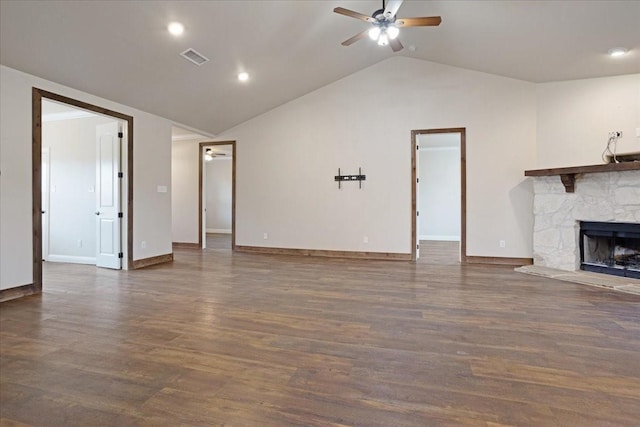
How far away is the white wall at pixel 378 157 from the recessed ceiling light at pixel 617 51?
123cm

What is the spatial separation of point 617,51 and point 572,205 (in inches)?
84.1

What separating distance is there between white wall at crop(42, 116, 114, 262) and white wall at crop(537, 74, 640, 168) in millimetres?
7667

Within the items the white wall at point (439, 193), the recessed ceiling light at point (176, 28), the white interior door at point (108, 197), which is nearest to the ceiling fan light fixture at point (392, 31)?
the recessed ceiling light at point (176, 28)

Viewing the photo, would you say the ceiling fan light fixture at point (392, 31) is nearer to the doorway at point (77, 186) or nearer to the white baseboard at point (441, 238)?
the doorway at point (77, 186)

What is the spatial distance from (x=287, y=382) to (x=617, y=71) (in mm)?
6345

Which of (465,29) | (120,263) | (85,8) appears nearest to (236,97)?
(85,8)

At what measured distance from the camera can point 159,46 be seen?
414 cm

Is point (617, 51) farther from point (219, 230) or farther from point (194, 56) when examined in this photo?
point (219, 230)

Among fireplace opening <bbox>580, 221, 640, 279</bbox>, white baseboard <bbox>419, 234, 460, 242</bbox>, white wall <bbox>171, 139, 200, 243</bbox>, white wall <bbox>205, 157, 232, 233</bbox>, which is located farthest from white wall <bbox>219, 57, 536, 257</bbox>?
white wall <bbox>205, 157, 232, 233</bbox>

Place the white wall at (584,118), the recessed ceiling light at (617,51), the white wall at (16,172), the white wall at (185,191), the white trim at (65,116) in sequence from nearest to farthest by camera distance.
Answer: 1. the white wall at (16,172)
2. the recessed ceiling light at (617,51)
3. the white wall at (584,118)
4. the white trim at (65,116)
5. the white wall at (185,191)

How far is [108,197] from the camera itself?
5516 millimetres

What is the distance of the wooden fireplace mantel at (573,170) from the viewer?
422 cm

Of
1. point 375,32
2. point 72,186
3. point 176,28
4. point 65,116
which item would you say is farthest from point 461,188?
point 65,116

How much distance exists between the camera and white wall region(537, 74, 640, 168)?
502 centimetres
